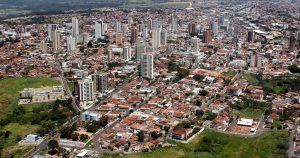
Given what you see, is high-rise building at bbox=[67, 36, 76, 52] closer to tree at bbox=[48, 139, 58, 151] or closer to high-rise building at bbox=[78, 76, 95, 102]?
high-rise building at bbox=[78, 76, 95, 102]

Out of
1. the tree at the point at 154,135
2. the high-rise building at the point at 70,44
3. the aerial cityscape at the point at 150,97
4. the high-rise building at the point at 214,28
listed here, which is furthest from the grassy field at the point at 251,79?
the high-rise building at the point at 214,28

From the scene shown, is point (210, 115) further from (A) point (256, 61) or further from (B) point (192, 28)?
(B) point (192, 28)

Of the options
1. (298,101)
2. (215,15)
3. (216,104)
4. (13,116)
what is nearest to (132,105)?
(216,104)

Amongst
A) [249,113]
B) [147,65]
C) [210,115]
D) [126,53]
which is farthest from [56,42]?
[249,113]

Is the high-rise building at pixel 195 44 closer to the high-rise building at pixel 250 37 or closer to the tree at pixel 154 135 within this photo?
the high-rise building at pixel 250 37

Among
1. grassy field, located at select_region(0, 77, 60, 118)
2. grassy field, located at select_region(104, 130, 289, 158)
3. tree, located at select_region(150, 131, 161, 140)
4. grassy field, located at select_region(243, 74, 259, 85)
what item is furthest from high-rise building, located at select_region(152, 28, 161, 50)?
grassy field, located at select_region(104, 130, 289, 158)

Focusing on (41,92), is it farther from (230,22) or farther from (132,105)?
(230,22)
